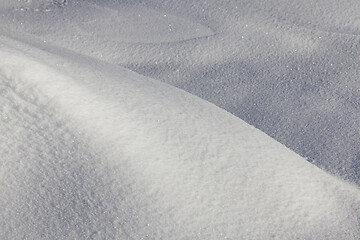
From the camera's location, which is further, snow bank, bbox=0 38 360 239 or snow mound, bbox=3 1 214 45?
snow mound, bbox=3 1 214 45

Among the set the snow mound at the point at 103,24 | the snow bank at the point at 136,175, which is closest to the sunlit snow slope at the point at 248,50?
the snow mound at the point at 103,24

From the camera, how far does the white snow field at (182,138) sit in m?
0.69

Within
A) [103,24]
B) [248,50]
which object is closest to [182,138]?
[248,50]

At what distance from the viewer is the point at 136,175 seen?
28.1 inches

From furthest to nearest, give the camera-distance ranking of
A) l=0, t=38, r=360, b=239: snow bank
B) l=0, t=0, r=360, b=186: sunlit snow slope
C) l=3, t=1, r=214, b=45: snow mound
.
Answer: l=3, t=1, r=214, b=45: snow mound < l=0, t=0, r=360, b=186: sunlit snow slope < l=0, t=38, r=360, b=239: snow bank

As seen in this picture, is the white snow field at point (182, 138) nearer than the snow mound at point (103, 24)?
Yes

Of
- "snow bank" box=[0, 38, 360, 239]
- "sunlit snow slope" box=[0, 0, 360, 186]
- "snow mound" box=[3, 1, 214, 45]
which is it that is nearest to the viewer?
"snow bank" box=[0, 38, 360, 239]

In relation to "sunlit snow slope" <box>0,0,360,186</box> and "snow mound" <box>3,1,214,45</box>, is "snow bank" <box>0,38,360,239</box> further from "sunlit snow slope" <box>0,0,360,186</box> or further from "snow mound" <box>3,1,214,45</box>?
"snow mound" <box>3,1,214,45</box>

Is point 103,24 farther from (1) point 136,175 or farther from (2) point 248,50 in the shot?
(1) point 136,175

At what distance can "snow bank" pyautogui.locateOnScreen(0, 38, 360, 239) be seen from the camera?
2.23 feet

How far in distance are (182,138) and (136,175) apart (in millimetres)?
116

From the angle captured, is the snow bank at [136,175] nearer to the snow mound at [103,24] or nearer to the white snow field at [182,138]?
the white snow field at [182,138]

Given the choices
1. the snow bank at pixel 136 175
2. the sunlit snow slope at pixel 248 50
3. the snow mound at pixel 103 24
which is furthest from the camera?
the snow mound at pixel 103 24

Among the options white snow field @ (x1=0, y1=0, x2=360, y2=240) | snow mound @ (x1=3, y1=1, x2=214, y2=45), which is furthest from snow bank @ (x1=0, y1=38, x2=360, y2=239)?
snow mound @ (x1=3, y1=1, x2=214, y2=45)
